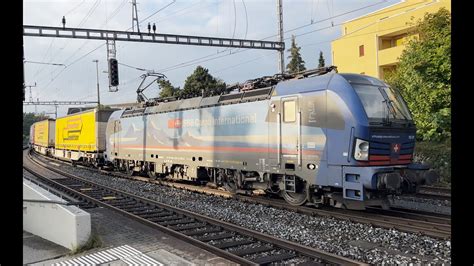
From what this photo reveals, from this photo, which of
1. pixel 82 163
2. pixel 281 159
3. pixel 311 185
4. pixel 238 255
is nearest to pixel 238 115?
pixel 281 159

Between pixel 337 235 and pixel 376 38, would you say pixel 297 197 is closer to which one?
pixel 337 235

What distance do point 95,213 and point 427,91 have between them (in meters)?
12.7

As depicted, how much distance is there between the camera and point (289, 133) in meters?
10.2

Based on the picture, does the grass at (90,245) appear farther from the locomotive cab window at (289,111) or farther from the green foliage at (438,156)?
the green foliage at (438,156)

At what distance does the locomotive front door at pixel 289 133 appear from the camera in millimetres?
9947

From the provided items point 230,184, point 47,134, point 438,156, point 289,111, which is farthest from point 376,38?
point 47,134

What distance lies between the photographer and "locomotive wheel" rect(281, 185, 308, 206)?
1019 centimetres

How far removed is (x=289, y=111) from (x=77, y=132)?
22.3 meters

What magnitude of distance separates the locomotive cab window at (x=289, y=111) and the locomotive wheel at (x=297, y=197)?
1.78 m

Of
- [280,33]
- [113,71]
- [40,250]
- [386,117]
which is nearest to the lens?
[40,250]

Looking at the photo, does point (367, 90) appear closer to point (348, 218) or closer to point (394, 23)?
point (348, 218)

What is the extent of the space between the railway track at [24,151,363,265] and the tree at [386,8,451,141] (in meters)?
10.2

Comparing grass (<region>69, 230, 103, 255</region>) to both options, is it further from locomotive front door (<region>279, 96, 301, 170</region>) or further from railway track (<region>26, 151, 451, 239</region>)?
locomotive front door (<region>279, 96, 301, 170</region>)

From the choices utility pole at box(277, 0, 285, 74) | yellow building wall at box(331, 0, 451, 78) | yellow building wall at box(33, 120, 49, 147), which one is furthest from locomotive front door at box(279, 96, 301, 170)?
yellow building wall at box(33, 120, 49, 147)
